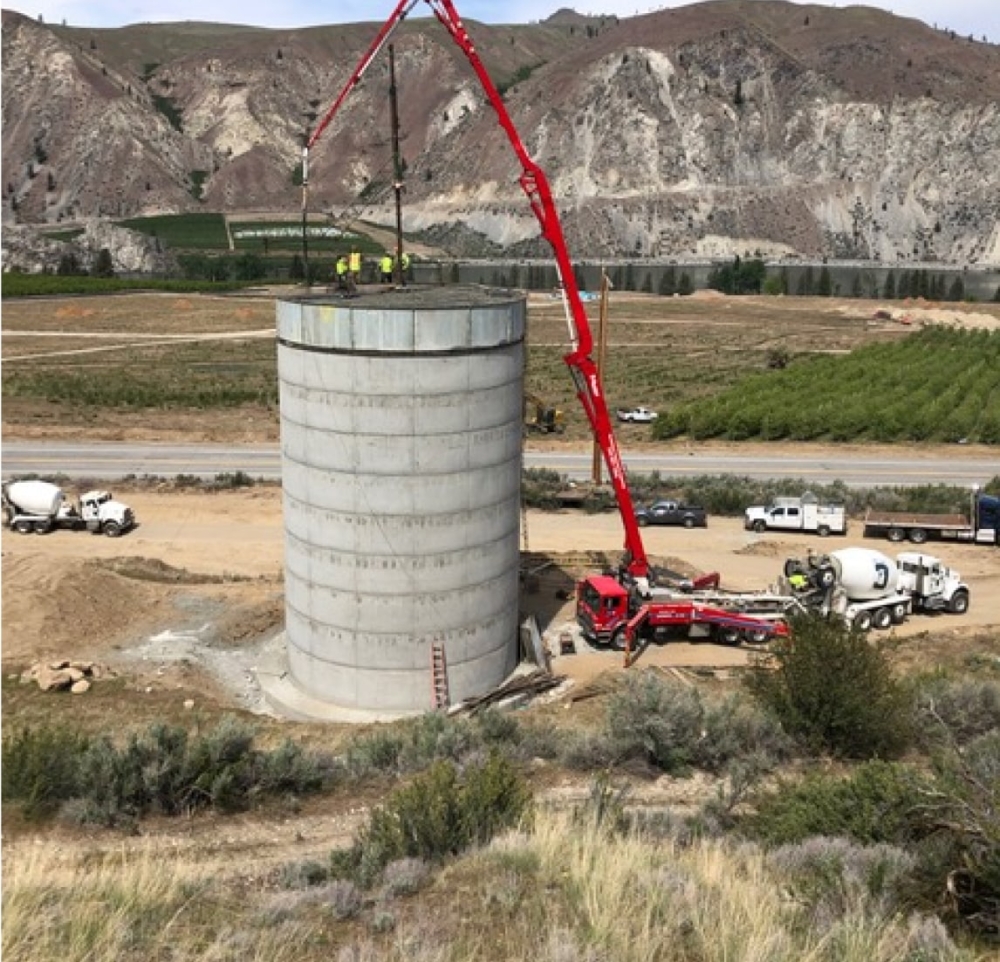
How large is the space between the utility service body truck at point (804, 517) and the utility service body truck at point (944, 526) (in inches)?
46.5

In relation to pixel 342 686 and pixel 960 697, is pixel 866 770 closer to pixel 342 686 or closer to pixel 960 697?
pixel 960 697

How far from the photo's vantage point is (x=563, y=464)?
51.8 meters

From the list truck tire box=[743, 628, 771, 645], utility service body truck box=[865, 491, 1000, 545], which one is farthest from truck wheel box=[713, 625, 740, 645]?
utility service body truck box=[865, 491, 1000, 545]

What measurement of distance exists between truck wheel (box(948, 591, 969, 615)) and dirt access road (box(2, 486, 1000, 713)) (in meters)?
0.27

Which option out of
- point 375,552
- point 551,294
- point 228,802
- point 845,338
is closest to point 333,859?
point 228,802

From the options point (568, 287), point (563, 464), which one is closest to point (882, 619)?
point (568, 287)

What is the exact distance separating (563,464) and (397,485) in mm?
31055

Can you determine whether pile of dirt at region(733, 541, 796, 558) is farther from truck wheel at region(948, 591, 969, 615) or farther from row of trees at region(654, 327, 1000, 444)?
row of trees at region(654, 327, 1000, 444)

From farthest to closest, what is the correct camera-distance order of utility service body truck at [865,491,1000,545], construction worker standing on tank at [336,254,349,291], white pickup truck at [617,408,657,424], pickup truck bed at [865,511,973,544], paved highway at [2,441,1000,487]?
white pickup truck at [617,408,657,424]
paved highway at [2,441,1000,487]
pickup truck bed at [865,511,973,544]
utility service body truck at [865,491,1000,545]
construction worker standing on tank at [336,254,349,291]

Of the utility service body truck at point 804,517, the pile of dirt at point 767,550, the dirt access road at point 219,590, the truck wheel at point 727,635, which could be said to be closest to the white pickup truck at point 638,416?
the dirt access road at point 219,590

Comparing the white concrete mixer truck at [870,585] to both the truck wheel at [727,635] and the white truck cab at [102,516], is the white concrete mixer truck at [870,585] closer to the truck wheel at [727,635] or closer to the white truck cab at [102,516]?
the truck wheel at [727,635]

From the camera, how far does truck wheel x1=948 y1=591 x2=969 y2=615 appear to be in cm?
3052

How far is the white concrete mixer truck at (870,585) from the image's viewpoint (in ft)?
93.9

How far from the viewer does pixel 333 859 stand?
11398 millimetres
